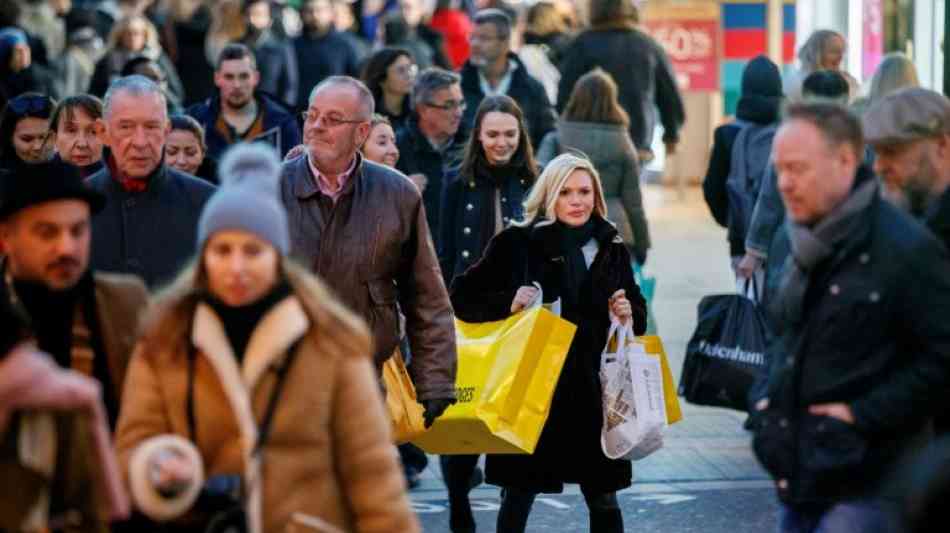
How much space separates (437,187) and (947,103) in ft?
17.8

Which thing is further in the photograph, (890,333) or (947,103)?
(947,103)

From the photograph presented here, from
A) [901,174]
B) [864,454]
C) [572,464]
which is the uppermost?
[901,174]

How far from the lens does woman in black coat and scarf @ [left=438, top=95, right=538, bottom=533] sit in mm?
10852

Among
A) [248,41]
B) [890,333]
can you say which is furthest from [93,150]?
[248,41]

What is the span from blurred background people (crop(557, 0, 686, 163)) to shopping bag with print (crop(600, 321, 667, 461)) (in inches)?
232

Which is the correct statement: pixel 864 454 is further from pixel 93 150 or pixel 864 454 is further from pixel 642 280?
pixel 642 280

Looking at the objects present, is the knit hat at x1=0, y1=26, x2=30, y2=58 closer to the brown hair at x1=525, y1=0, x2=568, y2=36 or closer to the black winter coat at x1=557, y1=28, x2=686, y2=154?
the black winter coat at x1=557, y1=28, x2=686, y2=154

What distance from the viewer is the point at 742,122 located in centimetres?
1246

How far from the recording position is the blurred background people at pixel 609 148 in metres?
12.5

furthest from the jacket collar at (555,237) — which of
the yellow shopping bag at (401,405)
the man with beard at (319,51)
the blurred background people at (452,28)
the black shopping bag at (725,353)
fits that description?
the blurred background people at (452,28)

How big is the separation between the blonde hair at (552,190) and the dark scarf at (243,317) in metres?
3.73

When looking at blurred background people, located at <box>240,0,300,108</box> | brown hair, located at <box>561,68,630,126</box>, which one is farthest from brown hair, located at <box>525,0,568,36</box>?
brown hair, located at <box>561,68,630,126</box>

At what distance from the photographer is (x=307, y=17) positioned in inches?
734

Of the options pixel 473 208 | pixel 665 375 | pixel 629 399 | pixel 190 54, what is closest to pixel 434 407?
pixel 629 399
